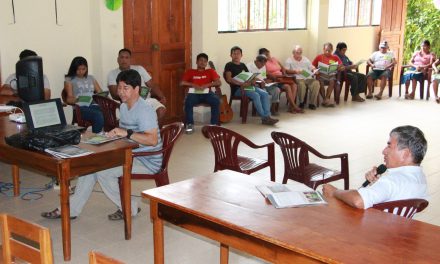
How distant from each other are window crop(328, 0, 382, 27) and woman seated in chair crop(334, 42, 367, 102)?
89 cm

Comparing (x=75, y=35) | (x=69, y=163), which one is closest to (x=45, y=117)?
(x=69, y=163)

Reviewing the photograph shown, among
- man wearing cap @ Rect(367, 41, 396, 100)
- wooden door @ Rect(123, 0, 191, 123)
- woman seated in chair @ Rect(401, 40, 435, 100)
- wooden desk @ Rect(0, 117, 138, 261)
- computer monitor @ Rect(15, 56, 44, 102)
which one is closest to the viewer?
wooden desk @ Rect(0, 117, 138, 261)

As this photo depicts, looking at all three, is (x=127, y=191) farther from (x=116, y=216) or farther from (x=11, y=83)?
(x=11, y=83)

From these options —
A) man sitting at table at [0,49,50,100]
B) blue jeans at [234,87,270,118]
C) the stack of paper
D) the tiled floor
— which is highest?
man sitting at table at [0,49,50,100]

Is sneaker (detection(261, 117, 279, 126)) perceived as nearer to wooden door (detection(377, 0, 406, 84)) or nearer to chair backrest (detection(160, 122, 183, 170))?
chair backrest (detection(160, 122, 183, 170))

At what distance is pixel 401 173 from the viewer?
2.84 m

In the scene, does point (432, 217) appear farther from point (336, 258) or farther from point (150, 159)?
point (336, 258)

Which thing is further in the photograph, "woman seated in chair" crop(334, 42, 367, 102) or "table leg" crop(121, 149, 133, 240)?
"woman seated in chair" crop(334, 42, 367, 102)

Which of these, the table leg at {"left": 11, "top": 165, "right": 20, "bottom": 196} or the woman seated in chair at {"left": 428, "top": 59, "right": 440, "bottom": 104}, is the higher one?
the woman seated in chair at {"left": 428, "top": 59, "right": 440, "bottom": 104}

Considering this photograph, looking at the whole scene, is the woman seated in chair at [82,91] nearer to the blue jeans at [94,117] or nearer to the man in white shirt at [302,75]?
the blue jeans at [94,117]

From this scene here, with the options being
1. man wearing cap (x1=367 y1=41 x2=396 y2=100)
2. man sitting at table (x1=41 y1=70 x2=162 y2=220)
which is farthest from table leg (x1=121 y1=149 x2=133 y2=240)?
man wearing cap (x1=367 y1=41 x2=396 y2=100)

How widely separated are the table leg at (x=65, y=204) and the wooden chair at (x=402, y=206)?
1.85 metres

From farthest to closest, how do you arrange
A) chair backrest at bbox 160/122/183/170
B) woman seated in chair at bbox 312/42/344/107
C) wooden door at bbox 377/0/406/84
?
wooden door at bbox 377/0/406/84
woman seated in chair at bbox 312/42/344/107
chair backrest at bbox 160/122/183/170

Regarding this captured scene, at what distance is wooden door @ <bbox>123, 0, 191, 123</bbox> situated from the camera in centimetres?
735
